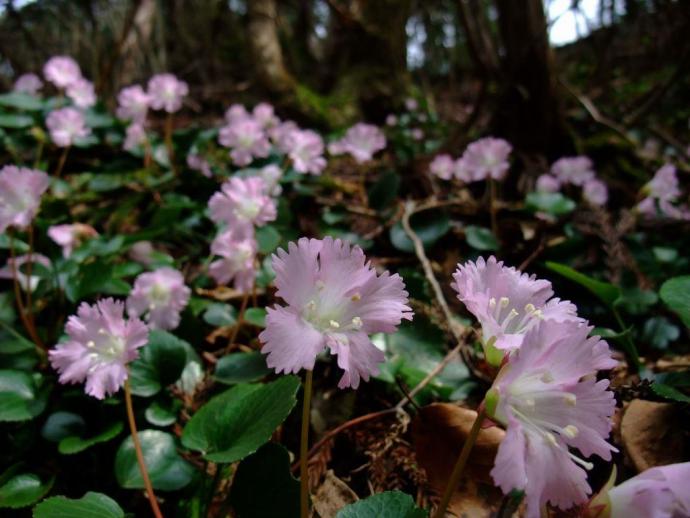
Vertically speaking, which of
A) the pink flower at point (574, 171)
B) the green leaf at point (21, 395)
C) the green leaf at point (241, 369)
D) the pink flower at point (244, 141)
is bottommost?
the green leaf at point (241, 369)

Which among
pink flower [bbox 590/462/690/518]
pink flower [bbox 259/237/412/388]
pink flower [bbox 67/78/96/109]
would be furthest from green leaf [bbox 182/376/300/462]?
pink flower [bbox 67/78/96/109]

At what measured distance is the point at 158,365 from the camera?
1.03 metres

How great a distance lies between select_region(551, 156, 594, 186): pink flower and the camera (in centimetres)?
204

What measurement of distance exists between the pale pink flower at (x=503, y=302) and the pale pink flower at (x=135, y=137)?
2003mm

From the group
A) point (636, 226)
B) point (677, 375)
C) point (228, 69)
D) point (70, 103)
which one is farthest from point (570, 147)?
point (228, 69)

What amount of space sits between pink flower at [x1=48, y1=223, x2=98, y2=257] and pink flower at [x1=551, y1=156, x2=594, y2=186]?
6.04ft

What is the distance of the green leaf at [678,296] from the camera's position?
2.67 feet

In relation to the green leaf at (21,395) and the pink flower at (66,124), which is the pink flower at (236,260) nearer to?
the green leaf at (21,395)

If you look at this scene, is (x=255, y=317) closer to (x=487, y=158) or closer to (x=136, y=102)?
(x=487, y=158)

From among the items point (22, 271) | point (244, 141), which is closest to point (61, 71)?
point (244, 141)

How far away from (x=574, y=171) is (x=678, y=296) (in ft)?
4.44

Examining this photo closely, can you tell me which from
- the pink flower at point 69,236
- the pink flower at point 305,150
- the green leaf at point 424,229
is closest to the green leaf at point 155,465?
the pink flower at point 69,236

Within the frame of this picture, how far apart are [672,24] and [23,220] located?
281 cm

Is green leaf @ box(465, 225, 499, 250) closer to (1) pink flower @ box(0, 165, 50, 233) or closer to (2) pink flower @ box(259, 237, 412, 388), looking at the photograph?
(2) pink flower @ box(259, 237, 412, 388)
